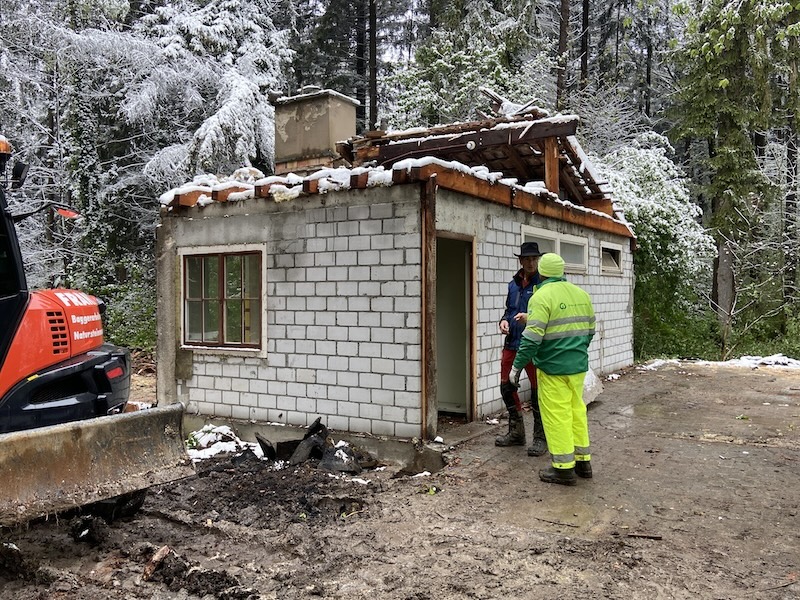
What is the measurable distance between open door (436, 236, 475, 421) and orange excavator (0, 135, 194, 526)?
3.97 meters

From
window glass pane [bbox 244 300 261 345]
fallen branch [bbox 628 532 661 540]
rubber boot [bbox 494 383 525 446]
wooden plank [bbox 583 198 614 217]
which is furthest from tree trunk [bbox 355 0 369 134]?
fallen branch [bbox 628 532 661 540]

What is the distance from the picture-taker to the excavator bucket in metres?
3.25

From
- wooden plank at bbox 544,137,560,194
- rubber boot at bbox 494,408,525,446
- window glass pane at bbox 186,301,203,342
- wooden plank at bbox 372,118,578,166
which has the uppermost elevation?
wooden plank at bbox 372,118,578,166

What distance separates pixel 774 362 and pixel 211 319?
1174 cm

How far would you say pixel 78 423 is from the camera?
142 inches

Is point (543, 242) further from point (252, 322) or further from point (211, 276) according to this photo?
point (211, 276)

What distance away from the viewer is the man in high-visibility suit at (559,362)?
4941 mm

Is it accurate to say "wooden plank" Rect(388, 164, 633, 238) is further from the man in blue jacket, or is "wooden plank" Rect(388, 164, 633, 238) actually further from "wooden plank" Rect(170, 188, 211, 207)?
"wooden plank" Rect(170, 188, 211, 207)

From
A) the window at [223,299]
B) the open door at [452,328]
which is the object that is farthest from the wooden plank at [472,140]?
the window at [223,299]

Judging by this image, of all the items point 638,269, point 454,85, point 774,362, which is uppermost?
point 454,85

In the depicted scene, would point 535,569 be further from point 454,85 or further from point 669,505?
point 454,85

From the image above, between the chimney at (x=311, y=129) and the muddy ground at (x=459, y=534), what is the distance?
5988 mm

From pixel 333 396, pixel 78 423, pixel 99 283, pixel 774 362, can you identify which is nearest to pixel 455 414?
pixel 333 396

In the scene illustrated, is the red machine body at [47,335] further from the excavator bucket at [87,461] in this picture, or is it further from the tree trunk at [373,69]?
the tree trunk at [373,69]
